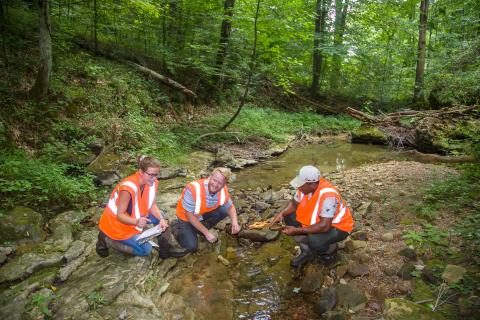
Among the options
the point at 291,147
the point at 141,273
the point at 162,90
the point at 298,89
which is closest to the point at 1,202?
the point at 141,273

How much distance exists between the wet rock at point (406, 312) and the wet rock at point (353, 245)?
53.1 inches

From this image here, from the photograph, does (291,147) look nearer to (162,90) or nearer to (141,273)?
(162,90)

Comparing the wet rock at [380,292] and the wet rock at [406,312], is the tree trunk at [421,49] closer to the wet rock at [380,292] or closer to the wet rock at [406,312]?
the wet rock at [380,292]

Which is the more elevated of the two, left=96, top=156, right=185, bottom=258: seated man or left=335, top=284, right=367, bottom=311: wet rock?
left=96, top=156, right=185, bottom=258: seated man

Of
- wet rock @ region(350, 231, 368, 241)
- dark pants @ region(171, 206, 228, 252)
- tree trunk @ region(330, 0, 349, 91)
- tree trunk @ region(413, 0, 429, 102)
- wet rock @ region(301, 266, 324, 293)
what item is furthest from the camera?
tree trunk @ region(330, 0, 349, 91)

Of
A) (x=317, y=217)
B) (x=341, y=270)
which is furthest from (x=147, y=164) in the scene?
(x=341, y=270)

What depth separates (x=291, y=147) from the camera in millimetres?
12695

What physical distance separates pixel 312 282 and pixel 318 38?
49.6 ft

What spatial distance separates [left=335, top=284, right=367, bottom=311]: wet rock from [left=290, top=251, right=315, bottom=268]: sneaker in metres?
0.69

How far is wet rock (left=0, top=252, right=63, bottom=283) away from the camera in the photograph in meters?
3.94

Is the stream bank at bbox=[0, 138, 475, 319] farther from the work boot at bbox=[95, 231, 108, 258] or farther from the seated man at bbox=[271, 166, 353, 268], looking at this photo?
the seated man at bbox=[271, 166, 353, 268]

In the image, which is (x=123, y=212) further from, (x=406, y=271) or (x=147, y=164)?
(x=406, y=271)

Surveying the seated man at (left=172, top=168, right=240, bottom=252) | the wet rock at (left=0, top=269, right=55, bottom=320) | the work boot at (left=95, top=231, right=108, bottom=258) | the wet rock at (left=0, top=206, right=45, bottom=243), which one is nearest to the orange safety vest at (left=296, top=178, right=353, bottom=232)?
the seated man at (left=172, top=168, right=240, bottom=252)

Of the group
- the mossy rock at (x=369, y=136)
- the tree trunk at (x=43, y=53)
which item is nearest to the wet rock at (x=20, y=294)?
the tree trunk at (x=43, y=53)
